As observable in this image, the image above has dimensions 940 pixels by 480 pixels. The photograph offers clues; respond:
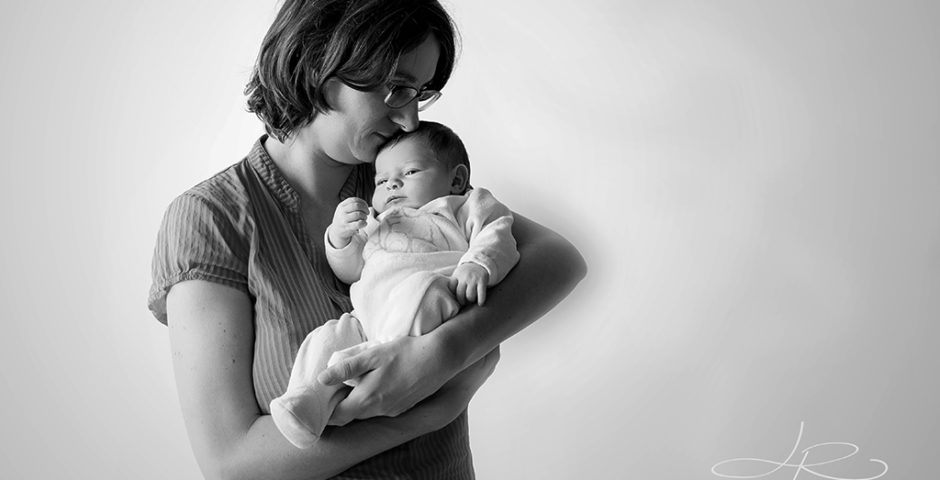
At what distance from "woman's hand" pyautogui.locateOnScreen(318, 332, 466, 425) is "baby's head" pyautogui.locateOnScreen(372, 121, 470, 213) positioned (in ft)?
0.97

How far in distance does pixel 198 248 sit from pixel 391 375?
0.32 m

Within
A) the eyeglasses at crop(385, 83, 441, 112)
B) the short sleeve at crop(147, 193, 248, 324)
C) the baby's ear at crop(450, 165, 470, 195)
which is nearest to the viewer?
the short sleeve at crop(147, 193, 248, 324)

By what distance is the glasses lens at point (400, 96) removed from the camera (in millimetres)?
1392

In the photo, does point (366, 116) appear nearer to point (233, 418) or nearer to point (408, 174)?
point (408, 174)

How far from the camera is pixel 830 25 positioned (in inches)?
111

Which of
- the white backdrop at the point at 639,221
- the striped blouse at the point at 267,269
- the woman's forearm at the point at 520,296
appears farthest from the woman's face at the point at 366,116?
the white backdrop at the point at 639,221

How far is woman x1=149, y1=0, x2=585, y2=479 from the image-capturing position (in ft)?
4.02

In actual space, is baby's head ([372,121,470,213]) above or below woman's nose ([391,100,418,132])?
below

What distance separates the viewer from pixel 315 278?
1.39 m

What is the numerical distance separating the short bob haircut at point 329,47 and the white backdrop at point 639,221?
1.25m

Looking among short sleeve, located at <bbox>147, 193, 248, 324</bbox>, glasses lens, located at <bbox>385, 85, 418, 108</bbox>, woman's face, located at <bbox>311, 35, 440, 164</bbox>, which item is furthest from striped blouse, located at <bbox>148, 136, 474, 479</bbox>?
glasses lens, located at <bbox>385, 85, 418, 108</bbox>

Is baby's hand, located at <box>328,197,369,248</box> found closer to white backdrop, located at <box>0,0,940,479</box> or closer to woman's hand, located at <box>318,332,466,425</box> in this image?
woman's hand, located at <box>318,332,466,425</box>

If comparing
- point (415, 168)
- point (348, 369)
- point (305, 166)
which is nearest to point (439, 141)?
point (415, 168)

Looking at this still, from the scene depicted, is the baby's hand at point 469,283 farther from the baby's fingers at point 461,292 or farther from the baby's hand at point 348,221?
the baby's hand at point 348,221
